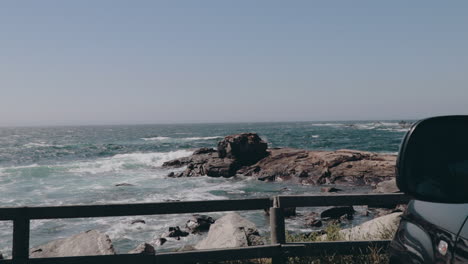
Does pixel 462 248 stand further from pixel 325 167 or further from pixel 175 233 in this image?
pixel 325 167

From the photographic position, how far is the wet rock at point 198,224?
1536 cm

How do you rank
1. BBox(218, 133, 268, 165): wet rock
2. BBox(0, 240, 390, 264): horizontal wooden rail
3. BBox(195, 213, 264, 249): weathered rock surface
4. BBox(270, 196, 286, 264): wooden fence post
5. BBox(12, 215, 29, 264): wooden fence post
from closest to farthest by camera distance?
BBox(12, 215, 29, 264): wooden fence post
BBox(0, 240, 390, 264): horizontal wooden rail
BBox(270, 196, 286, 264): wooden fence post
BBox(195, 213, 264, 249): weathered rock surface
BBox(218, 133, 268, 165): wet rock

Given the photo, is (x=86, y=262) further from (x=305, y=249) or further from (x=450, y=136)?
(x=450, y=136)

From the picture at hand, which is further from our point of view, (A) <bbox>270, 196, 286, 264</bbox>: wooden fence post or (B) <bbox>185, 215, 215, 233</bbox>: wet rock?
(B) <bbox>185, 215, 215, 233</bbox>: wet rock

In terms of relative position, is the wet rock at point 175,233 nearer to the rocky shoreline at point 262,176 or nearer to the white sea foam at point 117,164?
the rocky shoreline at point 262,176

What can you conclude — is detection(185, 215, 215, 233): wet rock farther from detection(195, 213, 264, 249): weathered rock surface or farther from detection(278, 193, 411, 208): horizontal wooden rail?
detection(278, 193, 411, 208): horizontal wooden rail

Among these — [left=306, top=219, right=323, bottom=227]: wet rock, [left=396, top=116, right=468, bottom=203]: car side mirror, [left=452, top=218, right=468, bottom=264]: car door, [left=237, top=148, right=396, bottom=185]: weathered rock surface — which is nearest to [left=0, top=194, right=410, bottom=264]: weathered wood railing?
[left=396, top=116, right=468, bottom=203]: car side mirror

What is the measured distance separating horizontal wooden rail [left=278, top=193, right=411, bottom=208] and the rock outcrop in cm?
2103

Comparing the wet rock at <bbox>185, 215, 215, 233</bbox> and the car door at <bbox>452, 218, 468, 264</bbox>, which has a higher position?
the car door at <bbox>452, 218, 468, 264</bbox>

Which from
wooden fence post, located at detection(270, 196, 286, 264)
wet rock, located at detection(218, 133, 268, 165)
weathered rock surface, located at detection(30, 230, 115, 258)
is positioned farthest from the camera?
wet rock, located at detection(218, 133, 268, 165)

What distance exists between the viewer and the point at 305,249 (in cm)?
543

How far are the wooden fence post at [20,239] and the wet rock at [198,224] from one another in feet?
34.6

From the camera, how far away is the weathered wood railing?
496 centimetres

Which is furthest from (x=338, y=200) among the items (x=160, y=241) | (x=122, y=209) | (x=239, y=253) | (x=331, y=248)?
(x=160, y=241)
